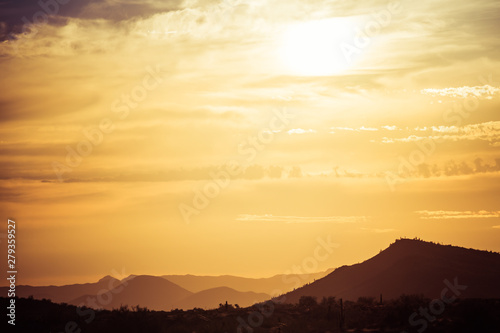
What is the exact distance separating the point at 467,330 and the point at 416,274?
3905 centimetres

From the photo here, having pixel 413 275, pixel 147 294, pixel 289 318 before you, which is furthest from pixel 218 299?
pixel 289 318

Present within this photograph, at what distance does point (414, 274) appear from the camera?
246ft

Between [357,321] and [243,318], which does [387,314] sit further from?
[243,318]

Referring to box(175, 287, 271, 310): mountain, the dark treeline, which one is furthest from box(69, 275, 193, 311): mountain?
the dark treeline

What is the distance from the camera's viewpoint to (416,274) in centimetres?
7488

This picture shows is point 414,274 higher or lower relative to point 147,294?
lower

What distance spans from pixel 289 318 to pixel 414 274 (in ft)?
114

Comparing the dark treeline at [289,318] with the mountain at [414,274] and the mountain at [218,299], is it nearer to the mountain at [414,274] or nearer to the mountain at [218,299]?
the mountain at [414,274]

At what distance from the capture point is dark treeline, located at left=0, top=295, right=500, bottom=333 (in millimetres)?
38250

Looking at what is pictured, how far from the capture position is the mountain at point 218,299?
158m

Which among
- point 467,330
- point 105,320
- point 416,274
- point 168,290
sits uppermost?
point 168,290

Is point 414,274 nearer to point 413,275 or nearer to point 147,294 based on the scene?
point 413,275

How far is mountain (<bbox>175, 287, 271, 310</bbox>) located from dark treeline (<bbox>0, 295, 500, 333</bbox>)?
110m

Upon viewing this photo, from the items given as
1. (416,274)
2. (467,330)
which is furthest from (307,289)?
(467,330)
